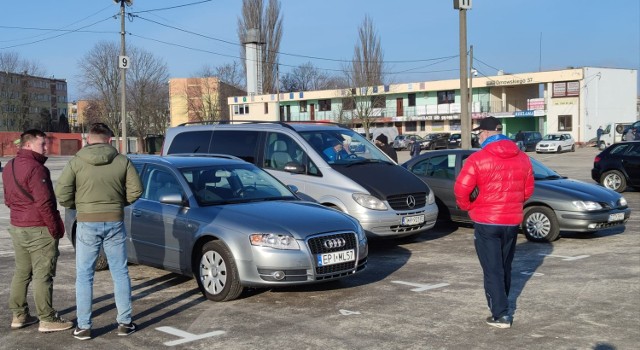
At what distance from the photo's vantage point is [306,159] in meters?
10.3

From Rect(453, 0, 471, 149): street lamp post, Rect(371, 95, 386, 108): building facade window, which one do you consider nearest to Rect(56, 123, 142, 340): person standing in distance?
Answer: Rect(453, 0, 471, 149): street lamp post

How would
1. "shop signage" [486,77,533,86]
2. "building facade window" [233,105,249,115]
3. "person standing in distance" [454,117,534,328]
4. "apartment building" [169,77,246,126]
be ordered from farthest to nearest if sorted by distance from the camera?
"building facade window" [233,105,249,115] < "apartment building" [169,77,246,126] < "shop signage" [486,77,533,86] < "person standing in distance" [454,117,534,328]

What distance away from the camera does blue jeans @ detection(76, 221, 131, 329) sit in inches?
217

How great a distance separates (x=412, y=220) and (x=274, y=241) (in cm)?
357

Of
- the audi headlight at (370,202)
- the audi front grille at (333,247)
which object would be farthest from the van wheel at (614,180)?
the audi front grille at (333,247)

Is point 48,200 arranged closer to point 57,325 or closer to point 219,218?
point 57,325

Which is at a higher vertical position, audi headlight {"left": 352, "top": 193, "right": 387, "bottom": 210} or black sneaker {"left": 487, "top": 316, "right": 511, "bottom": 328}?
audi headlight {"left": 352, "top": 193, "right": 387, "bottom": 210}

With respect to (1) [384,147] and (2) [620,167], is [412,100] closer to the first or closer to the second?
(2) [620,167]

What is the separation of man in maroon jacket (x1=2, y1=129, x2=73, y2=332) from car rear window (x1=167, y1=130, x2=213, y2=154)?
555 cm

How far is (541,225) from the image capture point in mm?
10586

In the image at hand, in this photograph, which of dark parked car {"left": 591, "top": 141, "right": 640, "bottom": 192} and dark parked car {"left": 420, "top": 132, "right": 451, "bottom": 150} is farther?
dark parked car {"left": 420, "top": 132, "right": 451, "bottom": 150}

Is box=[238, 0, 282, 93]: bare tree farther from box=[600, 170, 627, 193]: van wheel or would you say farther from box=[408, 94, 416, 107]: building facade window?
box=[600, 170, 627, 193]: van wheel

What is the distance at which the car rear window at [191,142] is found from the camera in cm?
1145

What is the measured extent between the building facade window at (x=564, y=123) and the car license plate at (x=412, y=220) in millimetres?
54657
